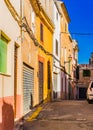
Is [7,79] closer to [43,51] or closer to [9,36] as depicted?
[9,36]

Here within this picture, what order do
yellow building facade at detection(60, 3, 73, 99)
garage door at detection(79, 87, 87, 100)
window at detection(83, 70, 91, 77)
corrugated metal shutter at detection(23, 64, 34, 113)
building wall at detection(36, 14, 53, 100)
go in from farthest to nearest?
1. window at detection(83, 70, 91, 77)
2. garage door at detection(79, 87, 87, 100)
3. yellow building facade at detection(60, 3, 73, 99)
4. building wall at detection(36, 14, 53, 100)
5. corrugated metal shutter at detection(23, 64, 34, 113)

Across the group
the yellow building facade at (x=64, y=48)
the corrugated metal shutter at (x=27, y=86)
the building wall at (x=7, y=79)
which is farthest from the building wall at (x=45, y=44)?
the building wall at (x=7, y=79)

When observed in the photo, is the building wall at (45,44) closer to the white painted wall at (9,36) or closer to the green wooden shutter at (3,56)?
the white painted wall at (9,36)

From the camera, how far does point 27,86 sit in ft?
65.6

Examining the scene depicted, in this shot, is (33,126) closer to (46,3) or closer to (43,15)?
(43,15)

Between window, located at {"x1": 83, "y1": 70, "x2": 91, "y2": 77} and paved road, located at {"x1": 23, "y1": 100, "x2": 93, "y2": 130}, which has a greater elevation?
window, located at {"x1": 83, "y1": 70, "x2": 91, "y2": 77}

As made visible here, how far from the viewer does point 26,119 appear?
16.0 meters

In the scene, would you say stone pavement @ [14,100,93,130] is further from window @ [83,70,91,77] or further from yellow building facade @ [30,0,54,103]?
window @ [83,70,91,77]

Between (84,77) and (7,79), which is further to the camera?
(84,77)

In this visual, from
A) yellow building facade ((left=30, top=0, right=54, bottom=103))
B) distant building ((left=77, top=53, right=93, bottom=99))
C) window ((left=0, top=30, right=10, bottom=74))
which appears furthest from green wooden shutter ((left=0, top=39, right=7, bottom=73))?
distant building ((left=77, top=53, right=93, bottom=99))

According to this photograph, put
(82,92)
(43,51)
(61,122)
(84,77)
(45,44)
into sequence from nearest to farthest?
1. (61,122)
2. (43,51)
3. (45,44)
4. (84,77)
5. (82,92)

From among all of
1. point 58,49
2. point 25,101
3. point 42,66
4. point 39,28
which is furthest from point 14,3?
point 58,49

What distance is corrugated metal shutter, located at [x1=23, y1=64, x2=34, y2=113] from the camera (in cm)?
1885

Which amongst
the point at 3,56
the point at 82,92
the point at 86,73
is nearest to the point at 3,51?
the point at 3,56
